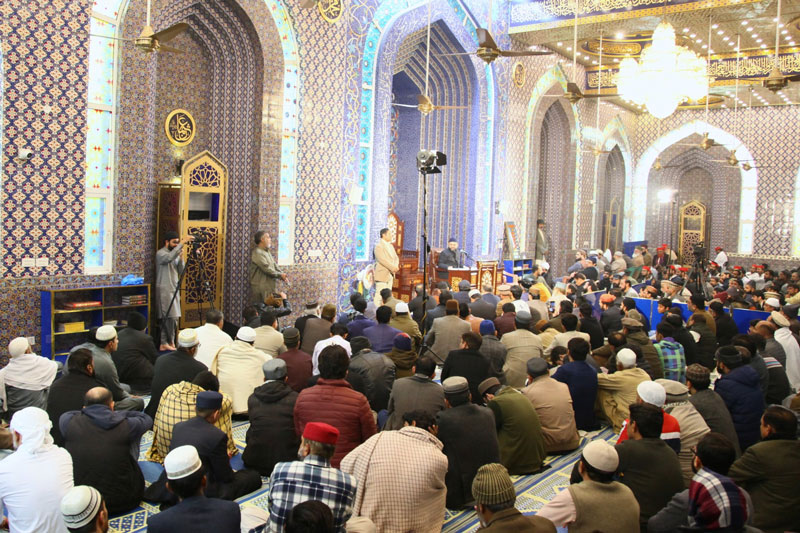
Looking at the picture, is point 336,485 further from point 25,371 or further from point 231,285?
point 231,285

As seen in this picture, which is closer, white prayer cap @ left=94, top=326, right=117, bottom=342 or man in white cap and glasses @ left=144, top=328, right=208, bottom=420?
man in white cap and glasses @ left=144, top=328, right=208, bottom=420

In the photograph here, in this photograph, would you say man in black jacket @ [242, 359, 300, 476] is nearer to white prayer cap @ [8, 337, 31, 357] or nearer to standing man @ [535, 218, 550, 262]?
white prayer cap @ [8, 337, 31, 357]

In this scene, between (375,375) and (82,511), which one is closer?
(82,511)

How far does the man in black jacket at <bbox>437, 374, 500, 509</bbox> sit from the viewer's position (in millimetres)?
3611

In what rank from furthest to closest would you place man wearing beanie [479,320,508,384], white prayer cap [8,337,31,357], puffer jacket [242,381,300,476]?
man wearing beanie [479,320,508,384], white prayer cap [8,337,31,357], puffer jacket [242,381,300,476]

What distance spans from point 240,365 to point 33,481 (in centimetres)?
207

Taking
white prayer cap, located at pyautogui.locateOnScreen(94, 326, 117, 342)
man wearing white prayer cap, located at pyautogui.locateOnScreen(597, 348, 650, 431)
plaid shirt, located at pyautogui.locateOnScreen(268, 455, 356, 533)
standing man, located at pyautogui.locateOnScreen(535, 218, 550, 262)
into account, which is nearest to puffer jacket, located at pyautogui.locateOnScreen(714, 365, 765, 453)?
man wearing white prayer cap, located at pyautogui.locateOnScreen(597, 348, 650, 431)

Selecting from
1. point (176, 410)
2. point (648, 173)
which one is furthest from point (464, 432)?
point (648, 173)

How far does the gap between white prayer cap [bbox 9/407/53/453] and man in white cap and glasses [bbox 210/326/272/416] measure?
1.97m

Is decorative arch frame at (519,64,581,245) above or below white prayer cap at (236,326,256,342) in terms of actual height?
above

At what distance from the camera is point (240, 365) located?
4773mm

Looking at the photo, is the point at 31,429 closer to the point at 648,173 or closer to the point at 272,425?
the point at 272,425

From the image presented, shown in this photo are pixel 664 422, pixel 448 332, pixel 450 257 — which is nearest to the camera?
pixel 664 422

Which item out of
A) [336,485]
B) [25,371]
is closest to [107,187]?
[25,371]
